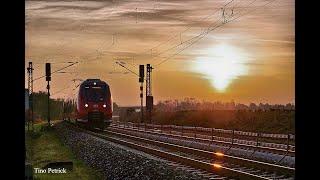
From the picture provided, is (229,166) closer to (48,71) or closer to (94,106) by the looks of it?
(48,71)

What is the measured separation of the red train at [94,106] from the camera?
2287 cm

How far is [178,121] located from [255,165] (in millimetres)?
25322

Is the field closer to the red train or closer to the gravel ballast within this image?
the red train

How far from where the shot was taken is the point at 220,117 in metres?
40.3

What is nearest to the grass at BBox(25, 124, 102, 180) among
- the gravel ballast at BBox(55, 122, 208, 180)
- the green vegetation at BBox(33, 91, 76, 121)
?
the gravel ballast at BBox(55, 122, 208, 180)

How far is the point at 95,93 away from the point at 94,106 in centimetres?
76

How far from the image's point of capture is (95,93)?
25.0 meters

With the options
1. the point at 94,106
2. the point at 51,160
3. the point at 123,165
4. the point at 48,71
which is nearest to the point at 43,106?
the point at 94,106

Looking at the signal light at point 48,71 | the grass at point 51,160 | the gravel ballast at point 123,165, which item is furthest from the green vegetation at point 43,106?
the signal light at point 48,71

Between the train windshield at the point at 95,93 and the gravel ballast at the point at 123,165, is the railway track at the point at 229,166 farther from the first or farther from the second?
the train windshield at the point at 95,93

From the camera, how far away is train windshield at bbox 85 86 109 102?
23.8 metres
